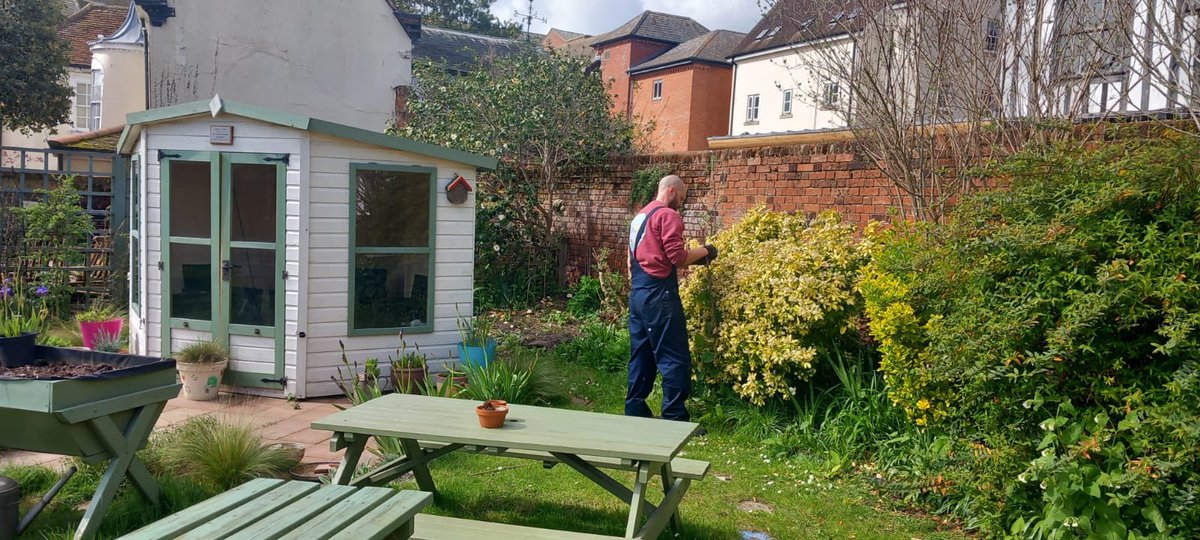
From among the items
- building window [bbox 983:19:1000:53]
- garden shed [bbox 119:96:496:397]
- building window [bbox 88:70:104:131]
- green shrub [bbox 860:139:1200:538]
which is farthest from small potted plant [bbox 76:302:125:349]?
building window [bbox 88:70:104:131]

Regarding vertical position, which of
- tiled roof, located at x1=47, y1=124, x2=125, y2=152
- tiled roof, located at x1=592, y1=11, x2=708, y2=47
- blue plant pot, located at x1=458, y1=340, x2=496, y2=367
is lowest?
blue plant pot, located at x1=458, y1=340, x2=496, y2=367

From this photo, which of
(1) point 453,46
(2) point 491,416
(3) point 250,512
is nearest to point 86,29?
(1) point 453,46

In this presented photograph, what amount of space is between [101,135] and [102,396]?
39.0 ft

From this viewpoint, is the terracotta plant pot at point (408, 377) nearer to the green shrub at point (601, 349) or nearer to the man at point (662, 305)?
the green shrub at point (601, 349)

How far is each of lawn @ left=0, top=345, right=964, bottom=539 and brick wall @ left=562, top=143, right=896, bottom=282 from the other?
2.56 meters

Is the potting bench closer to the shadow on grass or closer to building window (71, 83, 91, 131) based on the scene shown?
the shadow on grass

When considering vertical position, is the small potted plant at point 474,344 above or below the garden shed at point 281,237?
below

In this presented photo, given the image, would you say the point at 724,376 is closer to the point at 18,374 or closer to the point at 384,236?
the point at 384,236

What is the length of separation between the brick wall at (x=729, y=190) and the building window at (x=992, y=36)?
1.47 metres

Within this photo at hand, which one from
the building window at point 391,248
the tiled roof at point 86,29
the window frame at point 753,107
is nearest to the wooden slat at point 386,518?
the building window at point 391,248

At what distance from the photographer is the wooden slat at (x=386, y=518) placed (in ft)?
9.23

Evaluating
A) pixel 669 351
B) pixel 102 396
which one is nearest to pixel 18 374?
pixel 102 396

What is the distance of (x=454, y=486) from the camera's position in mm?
4992

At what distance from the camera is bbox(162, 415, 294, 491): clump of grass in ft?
15.8
